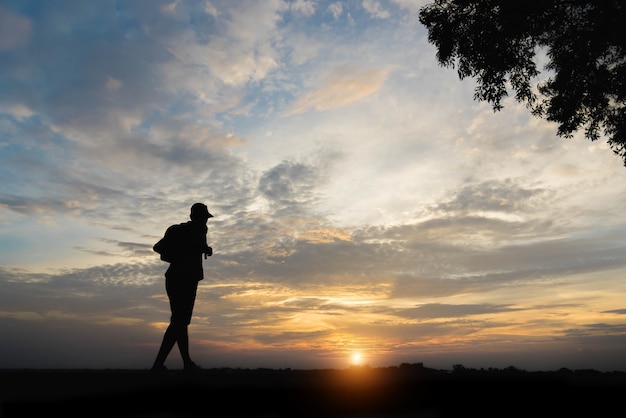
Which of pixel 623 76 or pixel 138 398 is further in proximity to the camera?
pixel 623 76

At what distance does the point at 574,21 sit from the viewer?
1502 cm

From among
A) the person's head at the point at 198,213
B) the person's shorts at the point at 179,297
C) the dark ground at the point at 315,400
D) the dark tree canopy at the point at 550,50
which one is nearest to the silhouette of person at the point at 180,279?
the person's shorts at the point at 179,297

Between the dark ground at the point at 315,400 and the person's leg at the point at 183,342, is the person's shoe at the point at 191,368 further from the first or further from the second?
the dark ground at the point at 315,400

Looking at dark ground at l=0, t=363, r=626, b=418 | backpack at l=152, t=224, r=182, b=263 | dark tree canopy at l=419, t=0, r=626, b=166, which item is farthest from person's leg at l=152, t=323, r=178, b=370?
dark tree canopy at l=419, t=0, r=626, b=166

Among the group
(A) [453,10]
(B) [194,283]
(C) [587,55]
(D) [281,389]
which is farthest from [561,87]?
(D) [281,389]

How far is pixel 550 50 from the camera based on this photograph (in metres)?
16.0

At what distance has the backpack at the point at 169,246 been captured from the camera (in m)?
10.2

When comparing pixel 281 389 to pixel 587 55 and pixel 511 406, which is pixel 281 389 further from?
pixel 587 55

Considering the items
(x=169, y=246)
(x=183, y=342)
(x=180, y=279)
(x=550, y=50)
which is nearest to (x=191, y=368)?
(x=183, y=342)

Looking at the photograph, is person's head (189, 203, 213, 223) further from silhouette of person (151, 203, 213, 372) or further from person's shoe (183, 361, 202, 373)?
person's shoe (183, 361, 202, 373)

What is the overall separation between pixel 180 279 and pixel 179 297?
1.18 ft

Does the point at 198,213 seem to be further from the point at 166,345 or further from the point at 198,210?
the point at 166,345

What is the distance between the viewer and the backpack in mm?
10195

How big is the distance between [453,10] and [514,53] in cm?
233
